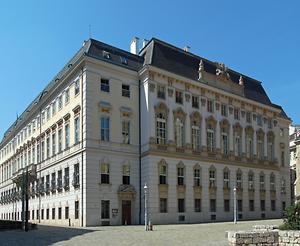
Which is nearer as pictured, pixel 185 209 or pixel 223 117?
pixel 185 209

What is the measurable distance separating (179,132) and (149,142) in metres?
5.39

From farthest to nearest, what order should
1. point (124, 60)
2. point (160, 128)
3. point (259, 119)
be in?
point (259, 119) → point (124, 60) → point (160, 128)

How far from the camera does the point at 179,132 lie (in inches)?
1992

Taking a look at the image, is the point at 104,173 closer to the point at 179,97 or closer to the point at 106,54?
the point at 106,54

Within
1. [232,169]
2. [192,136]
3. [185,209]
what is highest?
[192,136]

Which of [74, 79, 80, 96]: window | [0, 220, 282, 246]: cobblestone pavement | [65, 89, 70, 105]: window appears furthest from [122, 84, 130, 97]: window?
[0, 220, 282, 246]: cobblestone pavement

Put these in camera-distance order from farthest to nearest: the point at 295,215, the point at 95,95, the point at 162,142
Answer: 1. the point at 162,142
2. the point at 95,95
3. the point at 295,215

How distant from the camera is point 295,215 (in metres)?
20.5

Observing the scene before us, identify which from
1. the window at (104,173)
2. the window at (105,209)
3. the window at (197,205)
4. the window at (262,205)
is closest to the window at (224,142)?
the window at (197,205)

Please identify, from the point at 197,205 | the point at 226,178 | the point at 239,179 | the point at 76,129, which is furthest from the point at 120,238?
the point at 239,179

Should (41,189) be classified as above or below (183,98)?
below

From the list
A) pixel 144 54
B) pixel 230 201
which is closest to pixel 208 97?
pixel 144 54

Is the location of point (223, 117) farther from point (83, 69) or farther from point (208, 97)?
point (83, 69)

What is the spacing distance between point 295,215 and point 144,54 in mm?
34774
